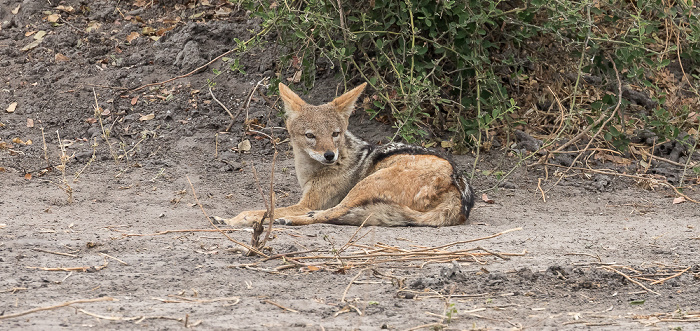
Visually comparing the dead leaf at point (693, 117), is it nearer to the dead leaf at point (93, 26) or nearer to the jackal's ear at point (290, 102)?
the jackal's ear at point (290, 102)

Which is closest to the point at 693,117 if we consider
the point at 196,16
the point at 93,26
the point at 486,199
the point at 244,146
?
the point at 486,199

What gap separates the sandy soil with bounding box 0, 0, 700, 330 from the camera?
3.66m

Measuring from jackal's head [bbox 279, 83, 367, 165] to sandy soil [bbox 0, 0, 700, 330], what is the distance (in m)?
0.72

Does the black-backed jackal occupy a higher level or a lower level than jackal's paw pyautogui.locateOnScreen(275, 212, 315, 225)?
higher

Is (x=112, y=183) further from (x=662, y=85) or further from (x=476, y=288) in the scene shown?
(x=662, y=85)

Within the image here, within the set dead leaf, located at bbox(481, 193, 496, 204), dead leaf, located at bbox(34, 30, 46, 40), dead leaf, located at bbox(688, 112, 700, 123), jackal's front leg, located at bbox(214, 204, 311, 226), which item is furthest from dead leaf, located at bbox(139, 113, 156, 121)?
dead leaf, located at bbox(688, 112, 700, 123)

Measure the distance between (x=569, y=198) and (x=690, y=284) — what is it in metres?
2.99

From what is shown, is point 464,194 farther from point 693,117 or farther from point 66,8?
point 66,8

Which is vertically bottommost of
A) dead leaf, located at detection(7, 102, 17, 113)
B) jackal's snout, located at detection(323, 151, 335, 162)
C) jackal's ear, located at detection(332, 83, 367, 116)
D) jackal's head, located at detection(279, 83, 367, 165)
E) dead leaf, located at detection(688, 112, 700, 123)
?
dead leaf, located at detection(7, 102, 17, 113)

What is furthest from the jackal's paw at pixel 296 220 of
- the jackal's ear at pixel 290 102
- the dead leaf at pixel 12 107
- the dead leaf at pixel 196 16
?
the dead leaf at pixel 196 16

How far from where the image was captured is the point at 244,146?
804 centimetres

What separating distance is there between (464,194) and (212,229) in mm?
2084

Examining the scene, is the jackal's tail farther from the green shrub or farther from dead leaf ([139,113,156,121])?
dead leaf ([139,113,156,121])

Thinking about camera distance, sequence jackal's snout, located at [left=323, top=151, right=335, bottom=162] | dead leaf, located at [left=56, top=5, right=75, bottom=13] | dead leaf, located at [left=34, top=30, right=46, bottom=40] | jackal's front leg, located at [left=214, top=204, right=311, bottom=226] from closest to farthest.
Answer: jackal's front leg, located at [left=214, top=204, right=311, bottom=226]
jackal's snout, located at [left=323, top=151, right=335, bottom=162]
dead leaf, located at [left=34, top=30, right=46, bottom=40]
dead leaf, located at [left=56, top=5, right=75, bottom=13]
